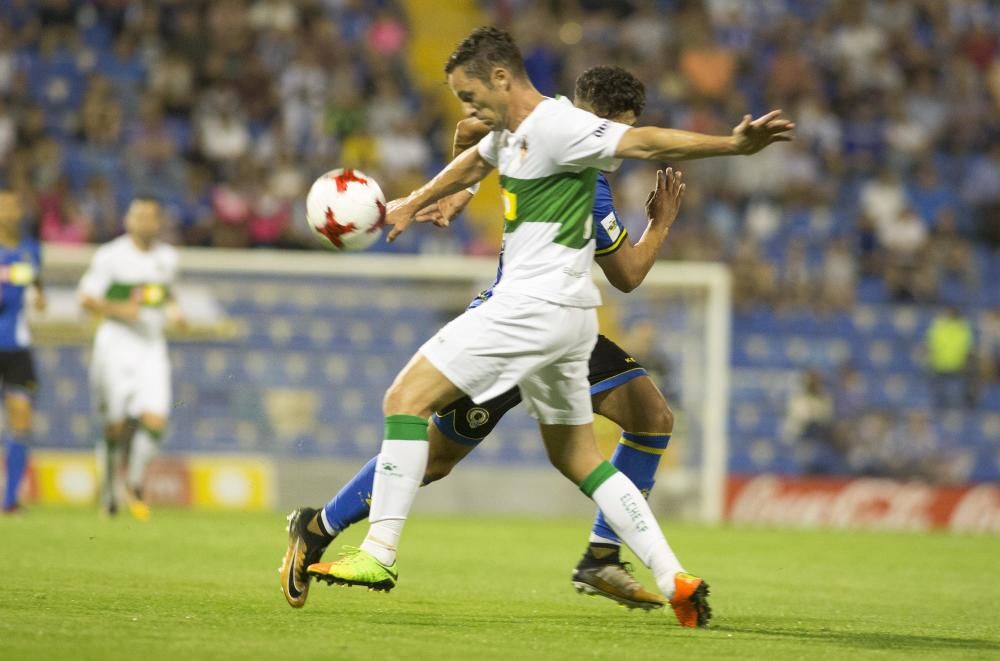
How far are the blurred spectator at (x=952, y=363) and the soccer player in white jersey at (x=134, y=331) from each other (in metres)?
9.86

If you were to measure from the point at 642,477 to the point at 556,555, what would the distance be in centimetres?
351

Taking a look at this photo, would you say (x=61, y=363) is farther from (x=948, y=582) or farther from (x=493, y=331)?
(x=493, y=331)

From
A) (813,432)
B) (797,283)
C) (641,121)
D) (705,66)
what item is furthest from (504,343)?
(705,66)

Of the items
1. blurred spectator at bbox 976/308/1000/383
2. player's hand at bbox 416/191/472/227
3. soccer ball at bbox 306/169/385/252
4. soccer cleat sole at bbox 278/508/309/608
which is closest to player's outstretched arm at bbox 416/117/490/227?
player's hand at bbox 416/191/472/227

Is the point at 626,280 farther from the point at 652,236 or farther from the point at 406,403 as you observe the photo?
the point at 406,403

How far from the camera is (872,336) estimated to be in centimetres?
1919

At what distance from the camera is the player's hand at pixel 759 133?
5574 millimetres

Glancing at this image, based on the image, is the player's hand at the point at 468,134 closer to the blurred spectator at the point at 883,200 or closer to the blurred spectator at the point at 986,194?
the blurred spectator at the point at 883,200

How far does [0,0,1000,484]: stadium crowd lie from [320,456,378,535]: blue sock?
35.6 ft

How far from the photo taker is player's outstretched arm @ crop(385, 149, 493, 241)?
248 inches

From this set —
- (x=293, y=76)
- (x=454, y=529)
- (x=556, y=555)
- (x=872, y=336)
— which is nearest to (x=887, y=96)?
(x=872, y=336)

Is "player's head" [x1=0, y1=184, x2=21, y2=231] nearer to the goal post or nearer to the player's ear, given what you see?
the goal post

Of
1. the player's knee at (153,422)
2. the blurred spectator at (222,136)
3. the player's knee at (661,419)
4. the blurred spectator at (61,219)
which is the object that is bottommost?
the player's knee at (153,422)

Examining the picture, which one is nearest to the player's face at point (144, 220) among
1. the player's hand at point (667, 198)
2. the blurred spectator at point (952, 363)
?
the player's hand at point (667, 198)
